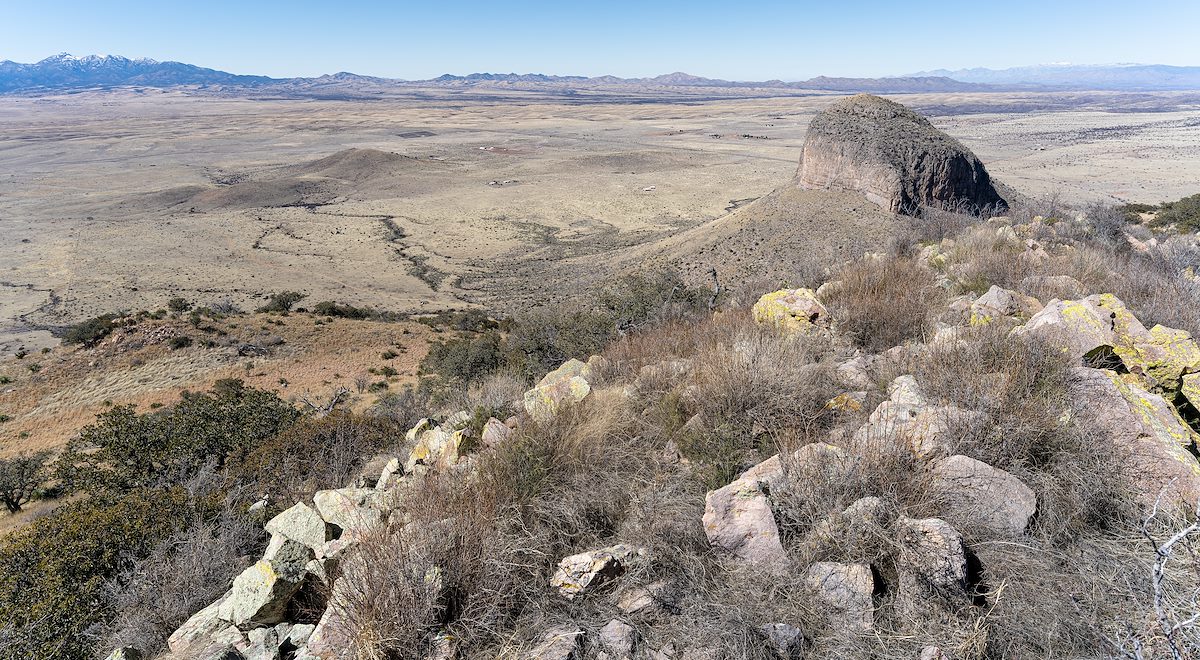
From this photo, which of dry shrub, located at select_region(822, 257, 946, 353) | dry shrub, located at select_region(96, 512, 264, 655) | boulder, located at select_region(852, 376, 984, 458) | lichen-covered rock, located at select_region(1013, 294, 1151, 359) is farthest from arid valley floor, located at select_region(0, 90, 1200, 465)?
dry shrub, located at select_region(96, 512, 264, 655)

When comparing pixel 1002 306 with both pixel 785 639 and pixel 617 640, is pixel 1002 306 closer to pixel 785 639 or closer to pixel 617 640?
pixel 785 639

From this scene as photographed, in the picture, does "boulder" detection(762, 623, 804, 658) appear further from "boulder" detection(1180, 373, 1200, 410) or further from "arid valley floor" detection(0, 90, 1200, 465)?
"arid valley floor" detection(0, 90, 1200, 465)

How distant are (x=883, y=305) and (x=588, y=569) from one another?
191 inches

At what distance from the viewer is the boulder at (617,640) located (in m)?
2.62

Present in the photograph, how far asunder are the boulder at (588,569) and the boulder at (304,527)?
2009mm

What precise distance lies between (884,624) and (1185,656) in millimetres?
1005

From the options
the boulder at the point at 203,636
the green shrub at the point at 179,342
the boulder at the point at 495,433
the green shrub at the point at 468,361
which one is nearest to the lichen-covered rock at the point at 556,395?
the boulder at the point at 495,433

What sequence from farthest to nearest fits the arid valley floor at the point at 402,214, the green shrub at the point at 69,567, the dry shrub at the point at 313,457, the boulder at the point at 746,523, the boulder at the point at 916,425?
the arid valley floor at the point at 402,214, the dry shrub at the point at 313,457, the green shrub at the point at 69,567, the boulder at the point at 916,425, the boulder at the point at 746,523

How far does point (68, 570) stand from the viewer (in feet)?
15.5

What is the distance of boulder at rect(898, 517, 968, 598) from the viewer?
103 inches

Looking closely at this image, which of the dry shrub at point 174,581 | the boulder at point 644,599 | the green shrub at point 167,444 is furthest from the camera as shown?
the green shrub at point 167,444

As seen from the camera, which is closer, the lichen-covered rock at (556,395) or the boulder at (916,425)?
the boulder at (916,425)

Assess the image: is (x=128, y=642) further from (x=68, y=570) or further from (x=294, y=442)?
(x=294, y=442)

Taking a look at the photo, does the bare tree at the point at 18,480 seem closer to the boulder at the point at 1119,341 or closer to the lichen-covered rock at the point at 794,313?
the lichen-covered rock at the point at 794,313
